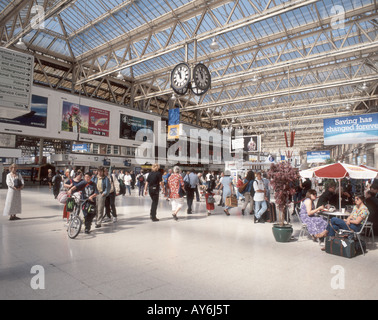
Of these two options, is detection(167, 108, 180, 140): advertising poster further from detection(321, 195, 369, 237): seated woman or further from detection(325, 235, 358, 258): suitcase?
detection(325, 235, 358, 258): suitcase

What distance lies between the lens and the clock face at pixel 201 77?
37.7ft

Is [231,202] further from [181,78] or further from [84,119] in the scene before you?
[84,119]

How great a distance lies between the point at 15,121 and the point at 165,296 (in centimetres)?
1866

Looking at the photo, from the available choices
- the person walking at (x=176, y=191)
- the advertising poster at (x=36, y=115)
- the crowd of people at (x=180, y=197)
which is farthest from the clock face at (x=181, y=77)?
the advertising poster at (x=36, y=115)

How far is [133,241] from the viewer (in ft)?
19.8

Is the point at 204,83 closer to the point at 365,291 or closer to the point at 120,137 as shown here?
the point at 365,291

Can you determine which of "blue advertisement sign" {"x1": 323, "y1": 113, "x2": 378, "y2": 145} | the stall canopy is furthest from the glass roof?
the stall canopy

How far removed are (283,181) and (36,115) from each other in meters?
18.4

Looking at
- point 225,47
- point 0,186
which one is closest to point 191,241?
point 225,47

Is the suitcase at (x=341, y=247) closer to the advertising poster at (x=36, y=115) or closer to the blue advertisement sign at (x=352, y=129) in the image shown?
the blue advertisement sign at (x=352, y=129)

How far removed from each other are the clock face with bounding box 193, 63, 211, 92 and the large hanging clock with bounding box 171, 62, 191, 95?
329 mm

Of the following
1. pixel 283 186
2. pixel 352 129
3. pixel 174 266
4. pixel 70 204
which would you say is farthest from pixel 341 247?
pixel 352 129

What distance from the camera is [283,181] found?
607 centimetres

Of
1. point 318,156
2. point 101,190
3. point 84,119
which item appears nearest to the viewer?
point 101,190
